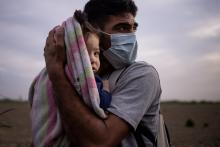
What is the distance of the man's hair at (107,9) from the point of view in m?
3.61

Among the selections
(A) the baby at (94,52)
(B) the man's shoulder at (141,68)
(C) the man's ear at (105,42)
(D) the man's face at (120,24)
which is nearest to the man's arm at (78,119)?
(A) the baby at (94,52)

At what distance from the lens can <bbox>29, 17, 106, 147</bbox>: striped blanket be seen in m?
2.79

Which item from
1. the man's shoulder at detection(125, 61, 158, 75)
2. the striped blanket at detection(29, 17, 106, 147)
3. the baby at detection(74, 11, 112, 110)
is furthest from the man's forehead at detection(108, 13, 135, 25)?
the striped blanket at detection(29, 17, 106, 147)

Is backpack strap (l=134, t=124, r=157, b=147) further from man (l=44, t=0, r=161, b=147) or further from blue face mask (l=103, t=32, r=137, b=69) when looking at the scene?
blue face mask (l=103, t=32, r=137, b=69)

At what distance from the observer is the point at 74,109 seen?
9.11 feet

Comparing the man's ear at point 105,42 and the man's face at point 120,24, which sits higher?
the man's face at point 120,24

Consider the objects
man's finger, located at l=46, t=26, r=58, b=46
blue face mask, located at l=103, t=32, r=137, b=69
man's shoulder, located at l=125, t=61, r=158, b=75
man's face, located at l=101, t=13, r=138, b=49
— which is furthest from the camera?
man's face, located at l=101, t=13, r=138, b=49

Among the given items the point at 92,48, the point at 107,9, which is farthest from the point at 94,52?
the point at 107,9

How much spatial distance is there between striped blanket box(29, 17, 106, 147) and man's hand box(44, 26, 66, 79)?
0.04 meters

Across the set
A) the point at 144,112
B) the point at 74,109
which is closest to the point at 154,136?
the point at 144,112

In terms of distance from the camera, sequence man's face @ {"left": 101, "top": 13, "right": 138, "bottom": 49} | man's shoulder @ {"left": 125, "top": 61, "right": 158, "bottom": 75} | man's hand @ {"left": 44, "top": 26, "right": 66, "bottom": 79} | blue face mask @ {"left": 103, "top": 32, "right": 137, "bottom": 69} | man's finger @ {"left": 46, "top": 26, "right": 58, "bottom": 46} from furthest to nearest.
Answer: man's face @ {"left": 101, "top": 13, "right": 138, "bottom": 49}
blue face mask @ {"left": 103, "top": 32, "right": 137, "bottom": 69}
man's shoulder @ {"left": 125, "top": 61, "right": 158, "bottom": 75}
man's finger @ {"left": 46, "top": 26, "right": 58, "bottom": 46}
man's hand @ {"left": 44, "top": 26, "right": 66, "bottom": 79}

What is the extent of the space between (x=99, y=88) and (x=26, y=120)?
18.6 metres

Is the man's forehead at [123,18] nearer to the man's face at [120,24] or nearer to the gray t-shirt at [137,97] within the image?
the man's face at [120,24]

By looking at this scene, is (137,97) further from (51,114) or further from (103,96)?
(51,114)
